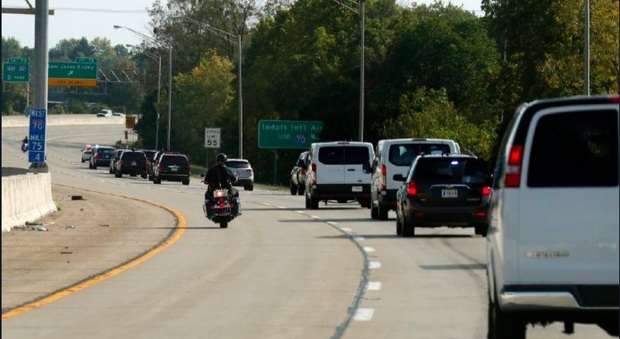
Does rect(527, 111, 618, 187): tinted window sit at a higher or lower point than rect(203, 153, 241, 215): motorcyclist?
higher

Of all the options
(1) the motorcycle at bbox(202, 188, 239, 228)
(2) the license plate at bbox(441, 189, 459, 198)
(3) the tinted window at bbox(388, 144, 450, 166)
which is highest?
(3) the tinted window at bbox(388, 144, 450, 166)

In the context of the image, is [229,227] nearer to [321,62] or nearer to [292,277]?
[292,277]

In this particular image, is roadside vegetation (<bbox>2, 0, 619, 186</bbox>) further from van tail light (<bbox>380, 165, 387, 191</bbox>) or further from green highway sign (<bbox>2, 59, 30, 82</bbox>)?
van tail light (<bbox>380, 165, 387, 191</bbox>)

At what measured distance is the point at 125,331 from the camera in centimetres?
1441

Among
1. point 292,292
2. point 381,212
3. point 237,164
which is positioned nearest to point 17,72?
point 237,164

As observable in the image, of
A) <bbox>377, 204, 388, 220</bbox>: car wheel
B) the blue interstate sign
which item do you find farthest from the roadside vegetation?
the blue interstate sign

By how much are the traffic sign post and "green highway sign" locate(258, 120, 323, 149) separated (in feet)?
62.0

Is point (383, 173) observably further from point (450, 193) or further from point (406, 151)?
point (450, 193)

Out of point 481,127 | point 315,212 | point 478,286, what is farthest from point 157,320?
point 481,127

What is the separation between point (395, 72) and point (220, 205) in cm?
5606

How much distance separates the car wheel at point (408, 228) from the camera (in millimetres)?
31391

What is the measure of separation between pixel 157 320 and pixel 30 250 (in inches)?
490

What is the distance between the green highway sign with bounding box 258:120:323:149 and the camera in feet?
288

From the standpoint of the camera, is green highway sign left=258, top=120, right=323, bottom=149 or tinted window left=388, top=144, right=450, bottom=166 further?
green highway sign left=258, top=120, right=323, bottom=149
